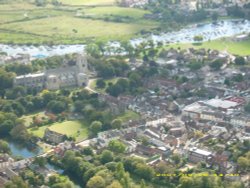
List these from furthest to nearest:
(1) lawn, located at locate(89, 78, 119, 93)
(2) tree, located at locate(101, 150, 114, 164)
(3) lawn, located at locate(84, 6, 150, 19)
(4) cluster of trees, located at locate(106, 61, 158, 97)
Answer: (3) lawn, located at locate(84, 6, 150, 19) < (1) lawn, located at locate(89, 78, 119, 93) < (4) cluster of trees, located at locate(106, 61, 158, 97) < (2) tree, located at locate(101, 150, 114, 164)

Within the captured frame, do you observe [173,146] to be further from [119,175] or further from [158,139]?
[119,175]

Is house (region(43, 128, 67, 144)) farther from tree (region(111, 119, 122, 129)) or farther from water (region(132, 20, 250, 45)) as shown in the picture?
water (region(132, 20, 250, 45))

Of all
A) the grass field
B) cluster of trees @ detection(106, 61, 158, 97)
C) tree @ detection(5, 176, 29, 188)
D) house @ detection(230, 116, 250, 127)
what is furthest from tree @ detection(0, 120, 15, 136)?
house @ detection(230, 116, 250, 127)

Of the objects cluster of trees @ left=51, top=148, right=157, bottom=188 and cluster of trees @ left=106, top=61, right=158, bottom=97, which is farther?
cluster of trees @ left=106, top=61, right=158, bottom=97

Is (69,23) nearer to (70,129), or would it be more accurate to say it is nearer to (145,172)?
(70,129)

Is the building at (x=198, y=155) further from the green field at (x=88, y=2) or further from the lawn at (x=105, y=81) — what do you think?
the green field at (x=88, y=2)

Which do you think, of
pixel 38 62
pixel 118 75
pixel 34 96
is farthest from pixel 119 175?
pixel 38 62
